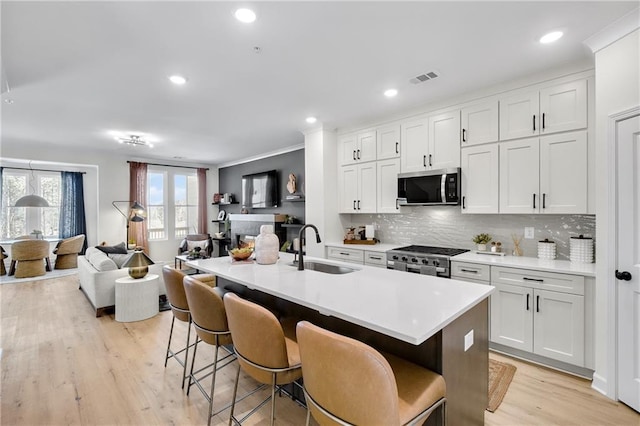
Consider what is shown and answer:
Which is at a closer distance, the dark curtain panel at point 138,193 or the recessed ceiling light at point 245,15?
the recessed ceiling light at point 245,15

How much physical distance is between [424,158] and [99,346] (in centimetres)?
418

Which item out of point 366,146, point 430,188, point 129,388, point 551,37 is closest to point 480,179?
point 430,188

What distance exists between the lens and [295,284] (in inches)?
75.8

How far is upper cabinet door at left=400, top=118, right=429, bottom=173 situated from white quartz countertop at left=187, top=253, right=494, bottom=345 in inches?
75.6

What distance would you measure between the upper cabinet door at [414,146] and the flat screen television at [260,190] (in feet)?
11.0

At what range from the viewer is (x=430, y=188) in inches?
142

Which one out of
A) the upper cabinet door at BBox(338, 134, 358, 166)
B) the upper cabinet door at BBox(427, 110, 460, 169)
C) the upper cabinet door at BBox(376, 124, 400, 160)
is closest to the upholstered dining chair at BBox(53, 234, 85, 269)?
the upper cabinet door at BBox(338, 134, 358, 166)

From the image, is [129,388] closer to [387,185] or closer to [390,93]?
[387,185]

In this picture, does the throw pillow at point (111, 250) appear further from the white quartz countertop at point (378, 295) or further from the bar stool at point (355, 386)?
the bar stool at point (355, 386)

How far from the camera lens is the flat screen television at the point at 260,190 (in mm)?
6566

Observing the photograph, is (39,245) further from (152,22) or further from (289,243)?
(152,22)

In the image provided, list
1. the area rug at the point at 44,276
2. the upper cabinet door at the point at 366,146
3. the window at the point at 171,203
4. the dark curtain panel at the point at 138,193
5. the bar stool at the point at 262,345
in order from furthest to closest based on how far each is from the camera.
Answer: the window at the point at 171,203
the dark curtain panel at the point at 138,193
the area rug at the point at 44,276
the upper cabinet door at the point at 366,146
the bar stool at the point at 262,345

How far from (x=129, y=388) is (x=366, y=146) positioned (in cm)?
375

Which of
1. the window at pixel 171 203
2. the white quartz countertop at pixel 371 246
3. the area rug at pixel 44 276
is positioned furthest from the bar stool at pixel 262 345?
the window at pixel 171 203
